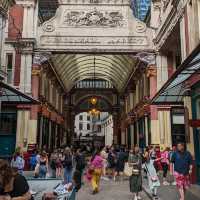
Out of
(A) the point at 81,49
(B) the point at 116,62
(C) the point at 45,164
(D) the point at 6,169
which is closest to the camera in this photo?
(D) the point at 6,169

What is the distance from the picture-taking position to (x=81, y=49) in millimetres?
A: 21406

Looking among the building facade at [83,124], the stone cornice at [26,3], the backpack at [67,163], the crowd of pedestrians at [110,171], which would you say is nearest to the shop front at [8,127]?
the crowd of pedestrians at [110,171]

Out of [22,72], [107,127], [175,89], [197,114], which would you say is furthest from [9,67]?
[107,127]

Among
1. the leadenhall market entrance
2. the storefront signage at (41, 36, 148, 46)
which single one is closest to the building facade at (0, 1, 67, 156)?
the leadenhall market entrance

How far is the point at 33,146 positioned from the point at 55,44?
6724mm

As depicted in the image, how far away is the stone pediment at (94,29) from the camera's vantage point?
848 inches

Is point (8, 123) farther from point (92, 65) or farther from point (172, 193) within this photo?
point (92, 65)

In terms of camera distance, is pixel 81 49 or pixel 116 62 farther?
pixel 116 62

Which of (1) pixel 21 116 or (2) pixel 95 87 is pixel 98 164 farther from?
(2) pixel 95 87

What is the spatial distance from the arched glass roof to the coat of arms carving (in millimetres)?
5048

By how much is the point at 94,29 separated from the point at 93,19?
2.53 ft

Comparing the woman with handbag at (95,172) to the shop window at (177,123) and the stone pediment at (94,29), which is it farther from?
the stone pediment at (94,29)

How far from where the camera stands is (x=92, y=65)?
37062mm

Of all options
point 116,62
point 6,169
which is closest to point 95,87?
point 116,62
